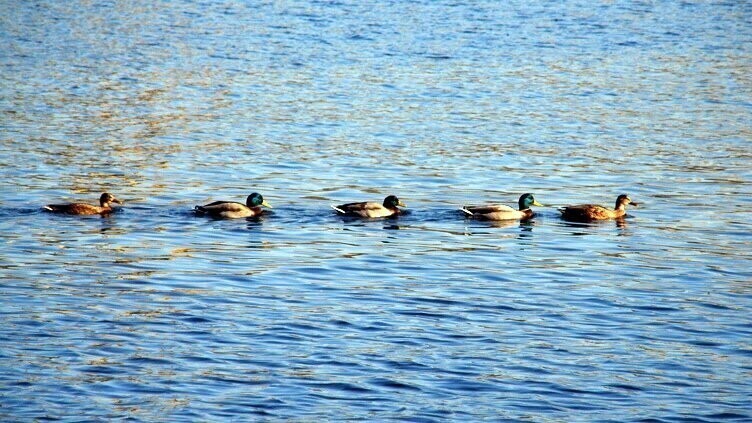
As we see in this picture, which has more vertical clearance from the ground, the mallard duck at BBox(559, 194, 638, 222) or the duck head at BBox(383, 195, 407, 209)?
the duck head at BBox(383, 195, 407, 209)

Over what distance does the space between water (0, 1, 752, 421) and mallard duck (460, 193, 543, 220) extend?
0.93 ft

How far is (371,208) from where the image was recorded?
23.5 metres

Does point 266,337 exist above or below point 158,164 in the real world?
below

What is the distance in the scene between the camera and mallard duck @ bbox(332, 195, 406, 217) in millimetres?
23500

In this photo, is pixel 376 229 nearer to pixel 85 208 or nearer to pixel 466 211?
pixel 466 211

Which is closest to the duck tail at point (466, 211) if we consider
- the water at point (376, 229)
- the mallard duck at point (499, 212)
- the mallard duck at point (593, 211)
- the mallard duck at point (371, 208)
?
the mallard duck at point (499, 212)

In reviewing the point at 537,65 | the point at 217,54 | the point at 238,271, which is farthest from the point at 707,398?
the point at 217,54

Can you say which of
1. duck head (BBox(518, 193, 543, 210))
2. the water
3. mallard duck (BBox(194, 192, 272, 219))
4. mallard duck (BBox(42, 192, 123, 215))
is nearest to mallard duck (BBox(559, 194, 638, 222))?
the water

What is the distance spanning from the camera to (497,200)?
25.5 m

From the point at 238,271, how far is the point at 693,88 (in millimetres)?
21699

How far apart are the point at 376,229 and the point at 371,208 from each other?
52 cm

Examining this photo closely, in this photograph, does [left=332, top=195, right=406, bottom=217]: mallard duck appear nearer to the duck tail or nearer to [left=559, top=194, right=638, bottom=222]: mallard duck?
the duck tail

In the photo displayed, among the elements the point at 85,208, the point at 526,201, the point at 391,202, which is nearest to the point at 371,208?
the point at 391,202

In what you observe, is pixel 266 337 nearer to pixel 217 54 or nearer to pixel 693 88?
pixel 693 88
